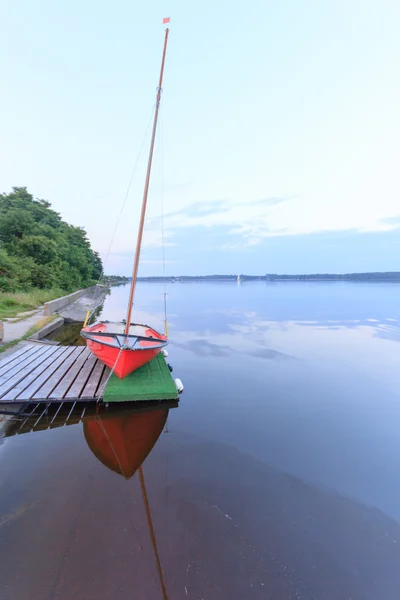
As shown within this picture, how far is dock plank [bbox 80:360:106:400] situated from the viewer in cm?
727

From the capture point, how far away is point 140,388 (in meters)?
7.68

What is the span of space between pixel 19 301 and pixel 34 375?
1476 cm

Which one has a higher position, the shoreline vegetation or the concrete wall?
the shoreline vegetation

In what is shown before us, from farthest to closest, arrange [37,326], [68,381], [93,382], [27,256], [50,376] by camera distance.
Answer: [27,256], [37,326], [50,376], [93,382], [68,381]

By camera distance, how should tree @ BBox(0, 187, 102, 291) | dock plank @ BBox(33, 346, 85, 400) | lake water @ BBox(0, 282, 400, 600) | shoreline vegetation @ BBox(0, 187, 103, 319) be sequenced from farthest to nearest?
tree @ BBox(0, 187, 102, 291) < shoreline vegetation @ BBox(0, 187, 103, 319) < dock plank @ BBox(33, 346, 85, 400) < lake water @ BBox(0, 282, 400, 600)

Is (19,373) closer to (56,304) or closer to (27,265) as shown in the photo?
(56,304)

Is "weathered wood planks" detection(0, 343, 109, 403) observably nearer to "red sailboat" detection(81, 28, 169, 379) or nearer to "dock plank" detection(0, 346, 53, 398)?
"dock plank" detection(0, 346, 53, 398)

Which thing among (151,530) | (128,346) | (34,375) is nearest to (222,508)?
(151,530)

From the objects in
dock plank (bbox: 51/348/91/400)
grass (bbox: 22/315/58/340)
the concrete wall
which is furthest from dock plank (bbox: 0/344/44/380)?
the concrete wall

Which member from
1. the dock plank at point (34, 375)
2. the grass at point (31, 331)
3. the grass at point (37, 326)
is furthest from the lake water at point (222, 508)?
the grass at point (37, 326)

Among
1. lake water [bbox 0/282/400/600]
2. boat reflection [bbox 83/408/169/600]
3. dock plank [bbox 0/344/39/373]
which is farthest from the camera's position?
dock plank [bbox 0/344/39/373]

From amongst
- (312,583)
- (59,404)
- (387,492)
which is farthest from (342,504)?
(59,404)

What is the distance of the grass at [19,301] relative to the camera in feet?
58.4

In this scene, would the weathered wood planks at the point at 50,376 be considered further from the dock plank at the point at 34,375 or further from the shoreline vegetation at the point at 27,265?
the shoreline vegetation at the point at 27,265
